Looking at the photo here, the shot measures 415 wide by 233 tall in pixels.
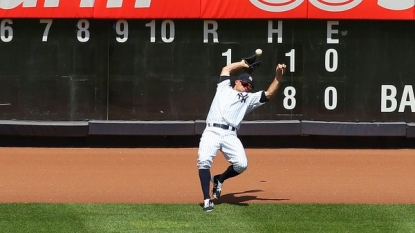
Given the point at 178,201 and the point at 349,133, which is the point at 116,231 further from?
the point at 349,133

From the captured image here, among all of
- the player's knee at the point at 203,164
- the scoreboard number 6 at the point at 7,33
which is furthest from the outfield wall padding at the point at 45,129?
the player's knee at the point at 203,164

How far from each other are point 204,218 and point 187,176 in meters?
3.44

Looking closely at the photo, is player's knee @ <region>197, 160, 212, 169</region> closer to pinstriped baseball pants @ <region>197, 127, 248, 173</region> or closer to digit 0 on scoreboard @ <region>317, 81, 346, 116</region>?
pinstriped baseball pants @ <region>197, 127, 248, 173</region>

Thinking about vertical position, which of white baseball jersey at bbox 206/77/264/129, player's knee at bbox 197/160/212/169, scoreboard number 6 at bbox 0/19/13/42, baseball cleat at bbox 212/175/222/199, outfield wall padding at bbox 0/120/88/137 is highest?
scoreboard number 6 at bbox 0/19/13/42

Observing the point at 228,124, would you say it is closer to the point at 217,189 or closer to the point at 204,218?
the point at 217,189

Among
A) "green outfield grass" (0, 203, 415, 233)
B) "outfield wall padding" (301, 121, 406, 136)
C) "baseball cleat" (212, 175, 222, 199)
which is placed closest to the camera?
"green outfield grass" (0, 203, 415, 233)

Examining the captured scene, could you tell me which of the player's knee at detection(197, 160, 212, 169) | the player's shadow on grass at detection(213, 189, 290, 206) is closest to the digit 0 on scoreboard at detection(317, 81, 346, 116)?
the player's shadow on grass at detection(213, 189, 290, 206)

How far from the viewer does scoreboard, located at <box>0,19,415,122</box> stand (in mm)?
17031

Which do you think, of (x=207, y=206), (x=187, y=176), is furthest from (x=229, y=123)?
(x=187, y=176)

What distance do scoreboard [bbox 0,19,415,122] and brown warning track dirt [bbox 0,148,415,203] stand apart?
0.70 meters

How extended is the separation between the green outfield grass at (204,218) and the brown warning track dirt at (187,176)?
25.4 inches

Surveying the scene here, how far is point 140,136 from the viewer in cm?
1756

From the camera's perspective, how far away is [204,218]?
1118cm

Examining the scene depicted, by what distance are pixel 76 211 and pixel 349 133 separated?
22.1 feet
